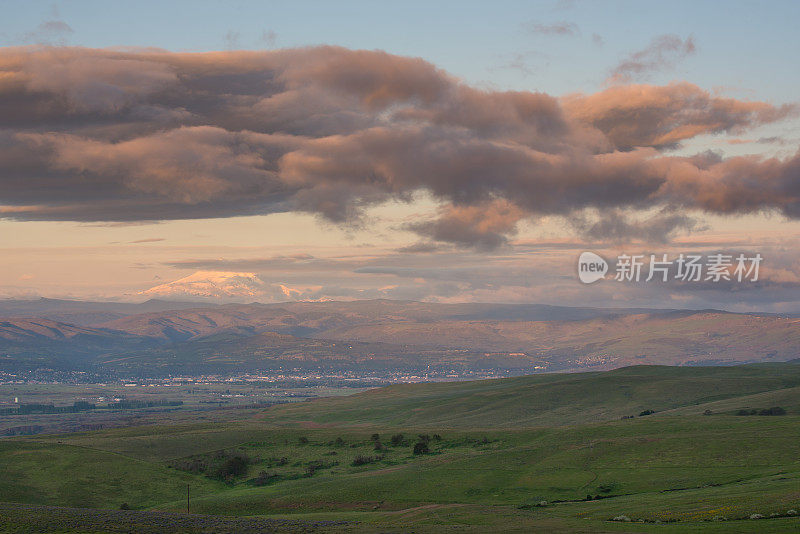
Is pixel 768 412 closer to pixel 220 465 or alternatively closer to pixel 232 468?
pixel 232 468

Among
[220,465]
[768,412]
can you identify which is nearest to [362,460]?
[220,465]

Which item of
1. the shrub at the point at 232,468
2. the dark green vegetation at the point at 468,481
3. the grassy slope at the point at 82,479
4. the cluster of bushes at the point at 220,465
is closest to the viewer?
the dark green vegetation at the point at 468,481

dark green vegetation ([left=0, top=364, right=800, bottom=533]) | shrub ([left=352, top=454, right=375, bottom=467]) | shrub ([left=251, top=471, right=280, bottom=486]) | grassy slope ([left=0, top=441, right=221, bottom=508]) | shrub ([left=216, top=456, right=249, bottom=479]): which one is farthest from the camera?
shrub ([left=352, top=454, right=375, bottom=467])

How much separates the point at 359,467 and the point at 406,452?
17278 millimetres

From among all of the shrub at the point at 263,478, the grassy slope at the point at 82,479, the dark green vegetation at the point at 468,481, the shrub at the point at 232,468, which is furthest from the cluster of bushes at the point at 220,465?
the shrub at the point at 263,478

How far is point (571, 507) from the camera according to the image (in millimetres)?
102500

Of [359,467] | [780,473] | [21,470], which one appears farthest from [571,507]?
[21,470]

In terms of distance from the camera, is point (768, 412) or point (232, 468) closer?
point (232, 468)

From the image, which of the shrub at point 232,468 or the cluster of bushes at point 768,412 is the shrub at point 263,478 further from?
the cluster of bushes at point 768,412

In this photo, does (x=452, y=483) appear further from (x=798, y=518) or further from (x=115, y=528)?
(x=798, y=518)

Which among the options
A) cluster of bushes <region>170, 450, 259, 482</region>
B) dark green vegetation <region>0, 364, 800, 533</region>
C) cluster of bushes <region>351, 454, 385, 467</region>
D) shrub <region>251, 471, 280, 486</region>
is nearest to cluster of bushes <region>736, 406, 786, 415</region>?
dark green vegetation <region>0, 364, 800, 533</region>

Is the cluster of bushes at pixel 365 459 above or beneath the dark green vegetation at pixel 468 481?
beneath

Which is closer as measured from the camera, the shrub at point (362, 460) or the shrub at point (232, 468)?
the shrub at point (232, 468)

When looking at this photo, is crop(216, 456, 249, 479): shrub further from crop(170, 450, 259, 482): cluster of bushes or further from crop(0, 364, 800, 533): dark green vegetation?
crop(0, 364, 800, 533): dark green vegetation
